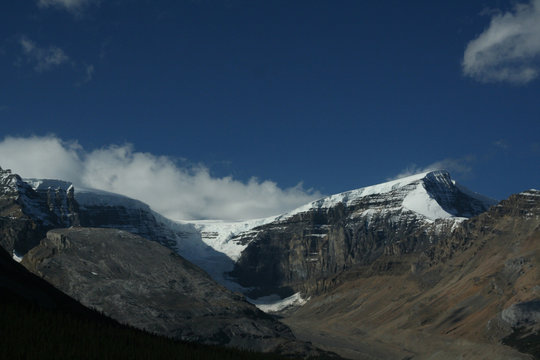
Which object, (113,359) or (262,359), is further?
(262,359)

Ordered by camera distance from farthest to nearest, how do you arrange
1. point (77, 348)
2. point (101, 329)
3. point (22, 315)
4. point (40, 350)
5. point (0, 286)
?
point (0, 286) → point (101, 329) → point (22, 315) → point (77, 348) → point (40, 350)

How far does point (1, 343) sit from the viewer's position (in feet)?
126

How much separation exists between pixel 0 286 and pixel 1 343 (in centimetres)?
2178

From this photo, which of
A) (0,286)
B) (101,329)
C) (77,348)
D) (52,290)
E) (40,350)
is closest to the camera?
(40,350)

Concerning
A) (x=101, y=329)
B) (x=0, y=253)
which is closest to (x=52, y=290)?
(x=0, y=253)

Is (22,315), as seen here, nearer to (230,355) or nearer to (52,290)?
(230,355)

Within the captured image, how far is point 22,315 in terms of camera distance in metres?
46.3

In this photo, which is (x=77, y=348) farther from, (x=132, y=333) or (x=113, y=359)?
(x=132, y=333)

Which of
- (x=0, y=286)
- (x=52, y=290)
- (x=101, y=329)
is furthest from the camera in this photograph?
(x=52, y=290)

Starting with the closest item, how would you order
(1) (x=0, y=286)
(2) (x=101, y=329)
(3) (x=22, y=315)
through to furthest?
(3) (x=22, y=315)
(2) (x=101, y=329)
(1) (x=0, y=286)

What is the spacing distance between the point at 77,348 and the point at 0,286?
21.5m

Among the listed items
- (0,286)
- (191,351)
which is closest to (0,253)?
(0,286)

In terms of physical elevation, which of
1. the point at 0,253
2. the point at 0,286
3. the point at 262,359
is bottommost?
the point at 262,359

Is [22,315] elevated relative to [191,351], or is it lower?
elevated
